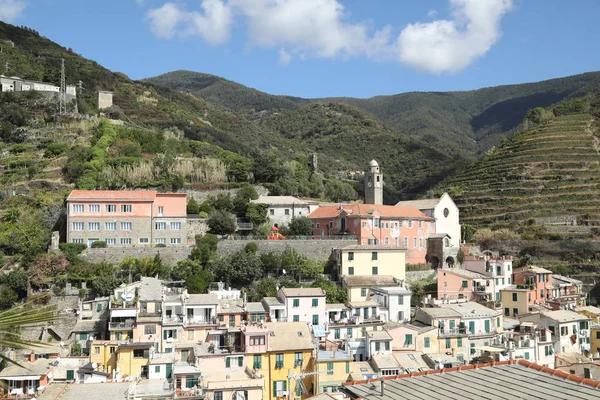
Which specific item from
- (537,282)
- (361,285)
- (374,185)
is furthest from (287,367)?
(374,185)

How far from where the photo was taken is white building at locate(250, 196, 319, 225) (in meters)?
56.2

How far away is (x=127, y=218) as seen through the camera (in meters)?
48.9

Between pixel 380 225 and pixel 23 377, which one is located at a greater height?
pixel 380 225

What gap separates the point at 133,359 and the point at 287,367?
8.91 meters

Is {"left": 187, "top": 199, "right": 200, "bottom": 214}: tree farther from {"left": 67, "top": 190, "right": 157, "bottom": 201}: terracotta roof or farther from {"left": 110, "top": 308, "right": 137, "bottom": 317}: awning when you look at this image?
{"left": 110, "top": 308, "right": 137, "bottom": 317}: awning

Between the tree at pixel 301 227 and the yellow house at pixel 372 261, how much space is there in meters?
6.19

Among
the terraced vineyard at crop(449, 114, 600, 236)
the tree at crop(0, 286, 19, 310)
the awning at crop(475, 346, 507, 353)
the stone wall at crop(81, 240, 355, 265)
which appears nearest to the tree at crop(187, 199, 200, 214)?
the stone wall at crop(81, 240, 355, 265)

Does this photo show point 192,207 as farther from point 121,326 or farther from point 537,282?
point 537,282

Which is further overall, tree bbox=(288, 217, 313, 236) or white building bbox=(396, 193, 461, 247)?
white building bbox=(396, 193, 461, 247)

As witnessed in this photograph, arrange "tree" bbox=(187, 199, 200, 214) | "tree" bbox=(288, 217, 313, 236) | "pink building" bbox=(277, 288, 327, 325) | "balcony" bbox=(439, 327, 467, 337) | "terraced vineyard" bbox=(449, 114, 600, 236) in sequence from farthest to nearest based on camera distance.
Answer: "terraced vineyard" bbox=(449, 114, 600, 236), "tree" bbox=(288, 217, 313, 236), "tree" bbox=(187, 199, 200, 214), "pink building" bbox=(277, 288, 327, 325), "balcony" bbox=(439, 327, 467, 337)

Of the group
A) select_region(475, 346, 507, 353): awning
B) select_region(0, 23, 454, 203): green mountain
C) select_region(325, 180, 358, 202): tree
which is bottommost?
select_region(475, 346, 507, 353): awning

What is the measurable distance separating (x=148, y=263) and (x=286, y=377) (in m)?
14.5

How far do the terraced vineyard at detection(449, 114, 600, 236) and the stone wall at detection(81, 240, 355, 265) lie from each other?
33126mm

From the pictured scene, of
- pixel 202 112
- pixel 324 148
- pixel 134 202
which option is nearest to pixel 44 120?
pixel 134 202
